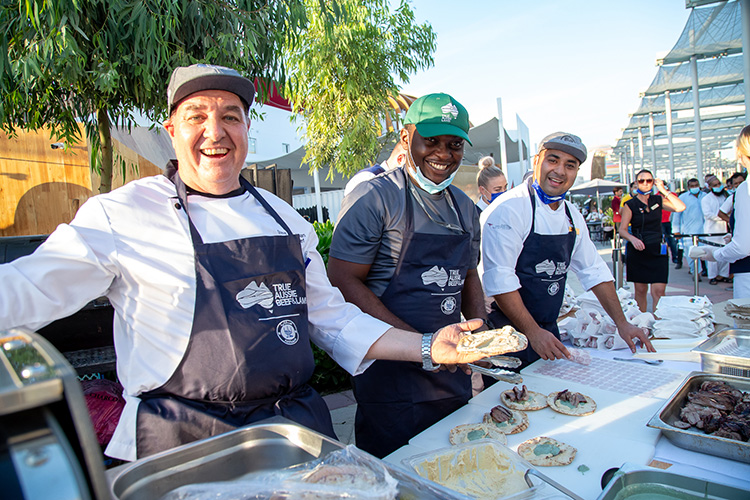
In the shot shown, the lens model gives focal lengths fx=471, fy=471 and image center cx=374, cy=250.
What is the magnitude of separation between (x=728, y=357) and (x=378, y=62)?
793 centimetres

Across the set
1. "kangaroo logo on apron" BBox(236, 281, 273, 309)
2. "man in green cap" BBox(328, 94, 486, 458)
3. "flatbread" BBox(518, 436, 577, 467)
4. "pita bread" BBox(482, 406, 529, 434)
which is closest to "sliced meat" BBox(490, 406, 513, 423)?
"pita bread" BBox(482, 406, 529, 434)

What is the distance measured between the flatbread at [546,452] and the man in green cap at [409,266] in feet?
1.76

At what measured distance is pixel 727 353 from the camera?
2320 millimetres

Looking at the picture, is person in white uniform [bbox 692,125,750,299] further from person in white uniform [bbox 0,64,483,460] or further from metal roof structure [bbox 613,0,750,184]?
metal roof structure [bbox 613,0,750,184]

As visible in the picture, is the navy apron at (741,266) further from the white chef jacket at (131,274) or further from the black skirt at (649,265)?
the white chef jacket at (131,274)

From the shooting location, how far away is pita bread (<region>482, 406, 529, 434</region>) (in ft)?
5.48

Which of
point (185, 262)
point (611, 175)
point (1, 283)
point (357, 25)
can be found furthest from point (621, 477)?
point (611, 175)

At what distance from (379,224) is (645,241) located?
5542 millimetres

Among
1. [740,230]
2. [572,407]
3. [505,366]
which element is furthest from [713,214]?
[505,366]

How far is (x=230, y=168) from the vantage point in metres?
1.51

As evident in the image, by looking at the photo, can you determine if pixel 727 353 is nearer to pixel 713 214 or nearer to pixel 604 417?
pixel 604 417

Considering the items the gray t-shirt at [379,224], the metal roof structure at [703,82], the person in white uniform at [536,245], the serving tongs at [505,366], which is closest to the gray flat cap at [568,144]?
the person in white uniform at [536,245]

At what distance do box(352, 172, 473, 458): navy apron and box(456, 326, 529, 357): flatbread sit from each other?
2.18 ft

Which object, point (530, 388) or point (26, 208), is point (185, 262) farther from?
point (26, 208)
